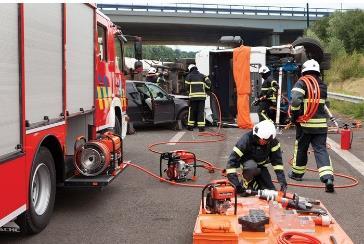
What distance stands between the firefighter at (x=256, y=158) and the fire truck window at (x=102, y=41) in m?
2.87

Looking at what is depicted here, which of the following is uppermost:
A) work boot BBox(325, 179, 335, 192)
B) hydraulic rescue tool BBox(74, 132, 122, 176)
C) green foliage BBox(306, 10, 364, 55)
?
green foliage BBox(306, 10, 364, 55)

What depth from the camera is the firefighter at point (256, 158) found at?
5.64 metres

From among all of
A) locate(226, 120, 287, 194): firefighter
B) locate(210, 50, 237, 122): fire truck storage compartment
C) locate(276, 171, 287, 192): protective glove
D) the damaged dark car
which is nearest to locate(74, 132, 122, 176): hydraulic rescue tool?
locate(226, 120, 287, 194): firefighter

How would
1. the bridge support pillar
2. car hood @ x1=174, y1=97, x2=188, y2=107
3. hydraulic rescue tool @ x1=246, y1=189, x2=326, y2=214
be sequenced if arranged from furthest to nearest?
the bridge support pillar, car hood @ x1=174, y1=97, x2=188, y2=107, hydraulic rescue tool @ x1=246, y1=189, x2=326, y2=214

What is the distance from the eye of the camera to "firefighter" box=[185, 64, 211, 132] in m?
14.0

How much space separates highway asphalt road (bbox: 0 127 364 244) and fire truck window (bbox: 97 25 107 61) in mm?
1904

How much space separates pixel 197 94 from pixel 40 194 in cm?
919

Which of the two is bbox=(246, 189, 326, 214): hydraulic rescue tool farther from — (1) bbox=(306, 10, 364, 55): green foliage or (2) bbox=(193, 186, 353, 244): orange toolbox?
(1) bbox=(306, 10, 364, 55): green foliage

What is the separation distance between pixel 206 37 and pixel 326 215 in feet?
165

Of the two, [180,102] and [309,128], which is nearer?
[309,128]

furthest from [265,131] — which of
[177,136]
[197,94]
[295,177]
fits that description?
[197,94]

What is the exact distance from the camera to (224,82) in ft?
50.8

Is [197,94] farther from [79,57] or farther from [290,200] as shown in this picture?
[290,200]

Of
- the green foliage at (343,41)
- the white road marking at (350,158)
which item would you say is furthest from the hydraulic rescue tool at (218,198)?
the green foliage at (343,41)
